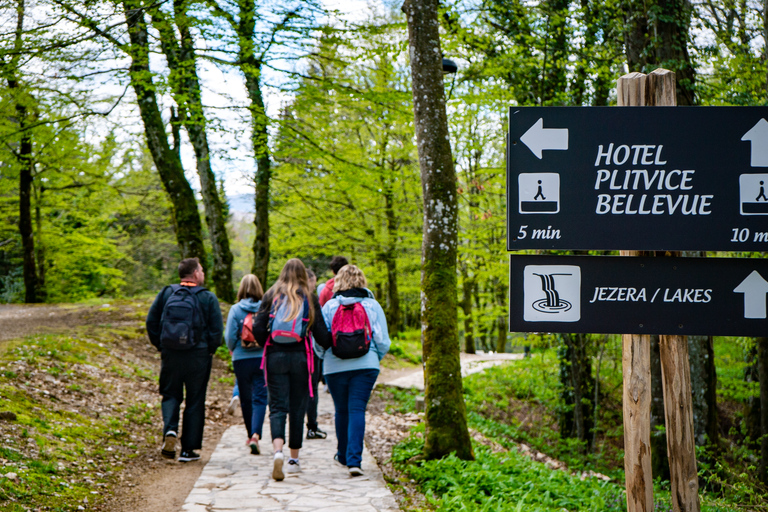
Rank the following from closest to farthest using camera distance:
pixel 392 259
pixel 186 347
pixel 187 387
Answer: pixel 186 347
pixel 187 387
pixel 392 259

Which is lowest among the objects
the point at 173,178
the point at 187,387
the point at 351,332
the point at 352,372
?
the point at 187,387

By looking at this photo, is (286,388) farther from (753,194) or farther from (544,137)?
(753,194)

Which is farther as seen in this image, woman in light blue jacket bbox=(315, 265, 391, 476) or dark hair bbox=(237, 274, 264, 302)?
dark hair bbox=(237, 274, 264, 302)

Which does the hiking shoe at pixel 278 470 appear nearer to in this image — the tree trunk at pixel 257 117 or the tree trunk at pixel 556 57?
the tree trunk at pixel 257 117

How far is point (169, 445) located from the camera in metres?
6.33

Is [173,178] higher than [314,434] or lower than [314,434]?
higher

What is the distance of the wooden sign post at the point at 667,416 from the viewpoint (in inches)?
121

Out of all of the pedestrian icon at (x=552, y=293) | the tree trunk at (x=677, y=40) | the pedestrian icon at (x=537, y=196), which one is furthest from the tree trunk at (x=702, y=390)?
the pedestrian icon at (x=537, y=196)

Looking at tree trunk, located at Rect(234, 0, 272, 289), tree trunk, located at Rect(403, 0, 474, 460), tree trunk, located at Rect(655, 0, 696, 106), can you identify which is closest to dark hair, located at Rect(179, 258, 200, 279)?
tree trunk, located at Rect(403, 0, 474, 460)

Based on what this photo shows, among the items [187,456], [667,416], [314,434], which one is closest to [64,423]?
[187,456]

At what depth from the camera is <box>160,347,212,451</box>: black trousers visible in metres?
6.23

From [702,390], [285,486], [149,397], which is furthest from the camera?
[149,397]

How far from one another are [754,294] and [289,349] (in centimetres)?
415

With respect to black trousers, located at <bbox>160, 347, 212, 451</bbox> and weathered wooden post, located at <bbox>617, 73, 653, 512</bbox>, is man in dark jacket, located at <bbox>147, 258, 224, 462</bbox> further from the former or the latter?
weathered wooden post, located at <bbox>617, 73, 653, 512</bbox>
